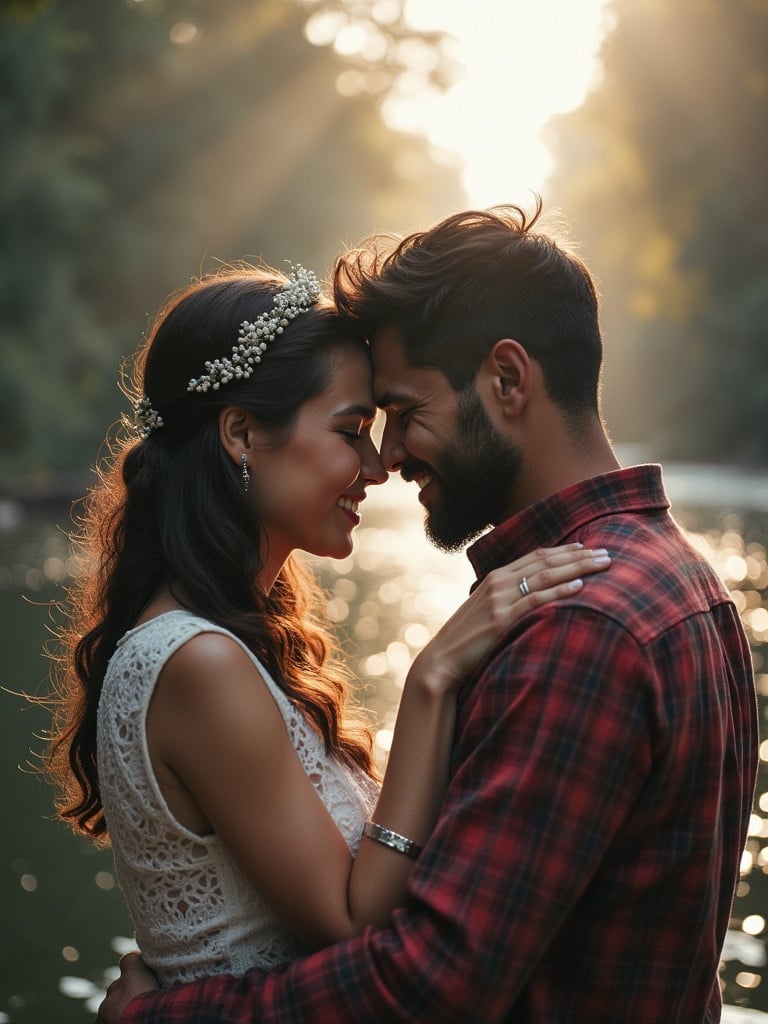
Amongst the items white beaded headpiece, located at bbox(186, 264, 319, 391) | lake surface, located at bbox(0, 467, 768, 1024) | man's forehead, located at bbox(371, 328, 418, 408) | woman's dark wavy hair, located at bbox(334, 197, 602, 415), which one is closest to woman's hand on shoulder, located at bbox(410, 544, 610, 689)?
woman's dark wavy hair, located at bbox(334, 197, 602, 415)

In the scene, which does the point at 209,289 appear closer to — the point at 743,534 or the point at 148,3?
the point at 743,534

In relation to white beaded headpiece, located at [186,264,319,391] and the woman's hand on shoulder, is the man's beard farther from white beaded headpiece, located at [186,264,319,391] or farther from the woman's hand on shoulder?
white beaded headpiece, located at [186,264,319,391]

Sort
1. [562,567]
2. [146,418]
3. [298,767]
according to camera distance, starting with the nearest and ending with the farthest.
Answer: [562,567] → [298,767] → [146,418]

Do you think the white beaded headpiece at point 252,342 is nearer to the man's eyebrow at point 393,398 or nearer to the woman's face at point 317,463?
the woman's face at point 317,463

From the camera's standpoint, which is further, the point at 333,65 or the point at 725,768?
the point at 333,65

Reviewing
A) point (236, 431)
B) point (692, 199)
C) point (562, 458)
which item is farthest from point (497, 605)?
point (692, 199)

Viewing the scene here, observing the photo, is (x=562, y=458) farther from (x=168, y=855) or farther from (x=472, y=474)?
(x=168, y=855)

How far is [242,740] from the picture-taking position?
2424 mm

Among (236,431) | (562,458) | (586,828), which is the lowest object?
(586,828)

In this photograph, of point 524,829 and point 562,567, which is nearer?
point 524,829

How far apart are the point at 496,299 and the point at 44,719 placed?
7.35 metres

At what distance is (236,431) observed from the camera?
3014 mm

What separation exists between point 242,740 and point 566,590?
0.69m

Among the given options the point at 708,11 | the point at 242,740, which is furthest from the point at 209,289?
the point at 708,11
